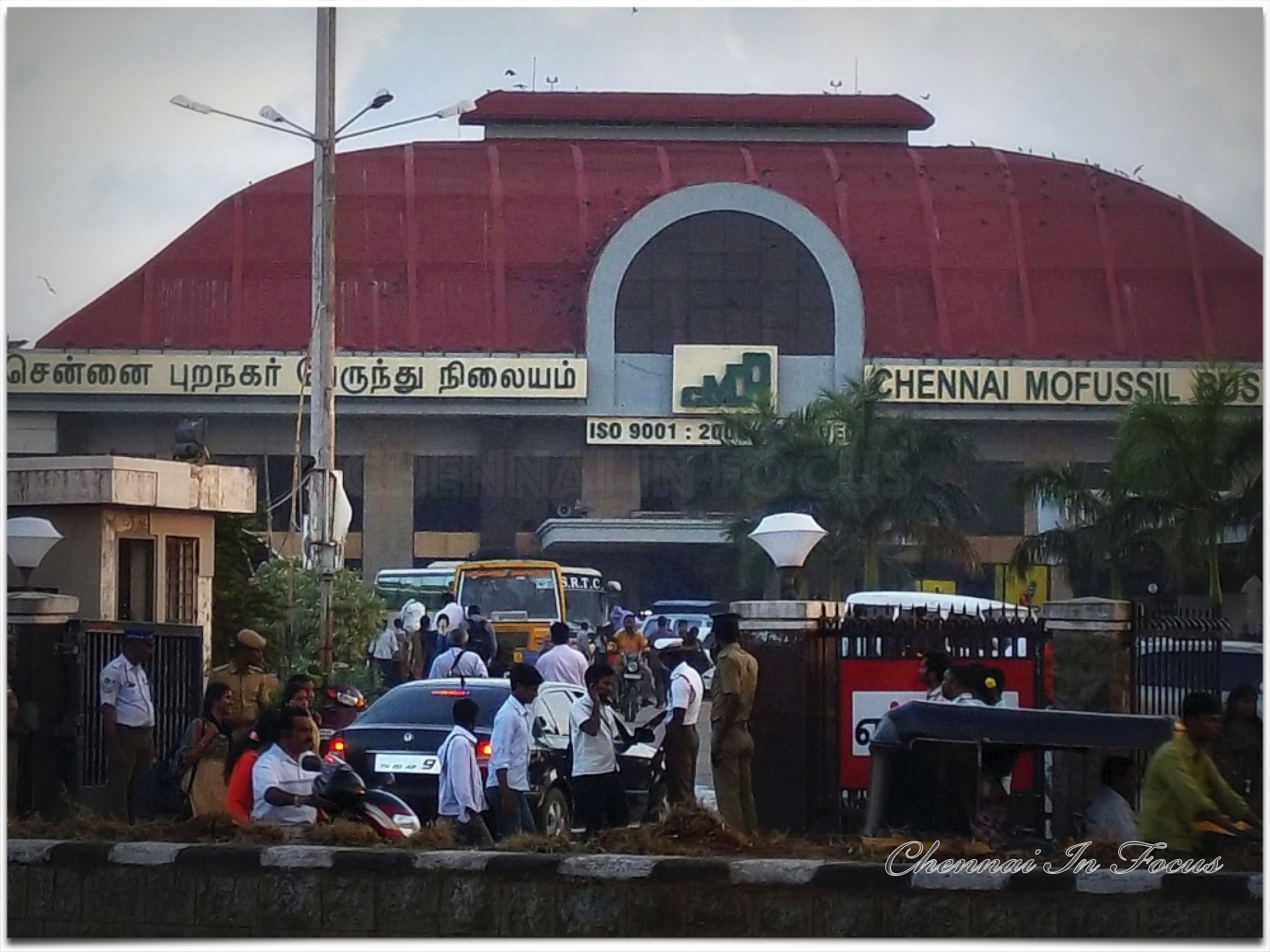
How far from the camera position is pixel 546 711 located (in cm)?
1280

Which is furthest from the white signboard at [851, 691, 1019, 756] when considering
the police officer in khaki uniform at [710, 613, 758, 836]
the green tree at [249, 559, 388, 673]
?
the green tree at [249, 559, 388, 673]

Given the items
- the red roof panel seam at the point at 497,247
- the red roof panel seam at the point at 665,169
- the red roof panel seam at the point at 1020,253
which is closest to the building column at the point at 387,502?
the red roof panel seam at the point at 497,247

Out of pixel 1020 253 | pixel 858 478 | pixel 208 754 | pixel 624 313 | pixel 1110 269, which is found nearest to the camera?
pixel 208 754

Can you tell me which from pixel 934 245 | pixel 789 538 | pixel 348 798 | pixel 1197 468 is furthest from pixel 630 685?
pixel 348 798

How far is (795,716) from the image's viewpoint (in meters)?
11.3

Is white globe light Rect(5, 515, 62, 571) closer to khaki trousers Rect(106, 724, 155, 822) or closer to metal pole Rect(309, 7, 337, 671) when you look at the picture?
khaki trousers Rect(106, 724, 155, 822)

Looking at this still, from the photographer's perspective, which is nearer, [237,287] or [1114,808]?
[1114,808]

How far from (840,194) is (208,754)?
23782mm

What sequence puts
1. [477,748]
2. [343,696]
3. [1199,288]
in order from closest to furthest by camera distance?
[477,748]
[343,696]
[1199,288]

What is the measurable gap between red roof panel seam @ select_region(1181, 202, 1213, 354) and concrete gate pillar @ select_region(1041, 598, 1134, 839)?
706cm

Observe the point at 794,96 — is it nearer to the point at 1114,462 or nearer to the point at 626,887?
the point at 1114,462

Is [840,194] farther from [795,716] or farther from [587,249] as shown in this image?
[795,716]

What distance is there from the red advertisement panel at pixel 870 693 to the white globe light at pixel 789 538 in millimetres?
1205

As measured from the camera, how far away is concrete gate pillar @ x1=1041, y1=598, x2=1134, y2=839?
34.2ft
